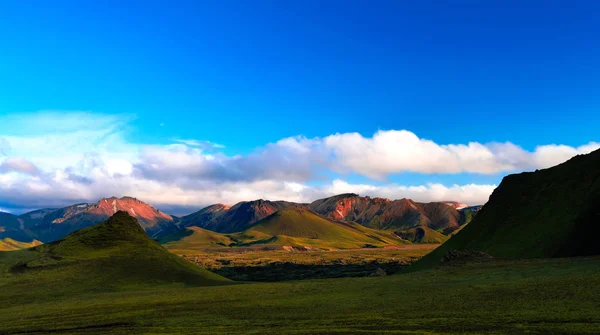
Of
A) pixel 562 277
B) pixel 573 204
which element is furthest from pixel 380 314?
pixel 573 204

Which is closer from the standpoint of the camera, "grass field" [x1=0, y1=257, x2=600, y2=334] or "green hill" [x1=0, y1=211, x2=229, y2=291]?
"grass field" [x1=0, y1=257, x2=600, y2=334]

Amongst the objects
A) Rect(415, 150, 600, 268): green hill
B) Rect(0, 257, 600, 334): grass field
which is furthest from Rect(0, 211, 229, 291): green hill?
Rect(415, 150, 600, 268): green hill

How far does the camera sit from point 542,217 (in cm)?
8962

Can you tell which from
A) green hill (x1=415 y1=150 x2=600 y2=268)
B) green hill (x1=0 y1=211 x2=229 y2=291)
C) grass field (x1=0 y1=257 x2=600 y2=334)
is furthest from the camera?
green hill (x1=0 y1=211 x2=229 y2=291)

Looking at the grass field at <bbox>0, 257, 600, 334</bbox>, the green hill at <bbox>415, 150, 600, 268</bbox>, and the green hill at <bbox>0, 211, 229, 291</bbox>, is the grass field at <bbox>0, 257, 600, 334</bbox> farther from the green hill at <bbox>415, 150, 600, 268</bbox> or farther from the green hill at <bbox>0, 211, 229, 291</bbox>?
the green hill at <bbox>0, 211, 229, 291</bbox>

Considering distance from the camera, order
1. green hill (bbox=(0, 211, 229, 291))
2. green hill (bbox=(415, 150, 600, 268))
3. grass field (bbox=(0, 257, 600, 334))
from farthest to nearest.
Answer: green hill (bbox=(0, 211, 229, 291)) < green hill (bbox=(415, 150, 600, 268)) < grass field (bbox=(0, 257, 600, 334))

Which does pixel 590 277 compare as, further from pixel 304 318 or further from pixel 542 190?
pixel 542 190

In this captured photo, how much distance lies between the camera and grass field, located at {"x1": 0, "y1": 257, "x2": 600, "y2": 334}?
28.3m

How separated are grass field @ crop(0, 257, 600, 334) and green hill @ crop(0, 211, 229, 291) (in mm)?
24453

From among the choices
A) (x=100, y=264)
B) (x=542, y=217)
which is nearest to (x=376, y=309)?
(x=542, y=217)

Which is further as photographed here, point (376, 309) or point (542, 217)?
point (542, 217)

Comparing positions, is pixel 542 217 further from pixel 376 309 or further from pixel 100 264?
pixel 100 264

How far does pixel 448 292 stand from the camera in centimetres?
4166

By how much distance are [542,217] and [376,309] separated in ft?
237
